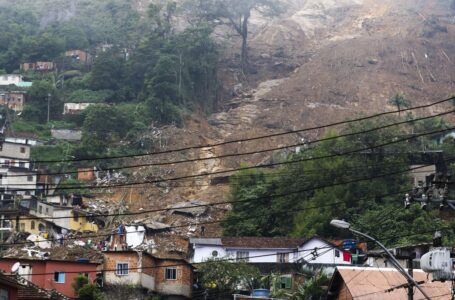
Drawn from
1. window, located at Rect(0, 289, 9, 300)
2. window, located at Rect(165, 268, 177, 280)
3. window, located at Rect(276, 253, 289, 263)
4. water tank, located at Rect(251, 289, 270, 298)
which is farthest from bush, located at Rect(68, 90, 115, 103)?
window, located at Rect(0, 289, 9, 300)

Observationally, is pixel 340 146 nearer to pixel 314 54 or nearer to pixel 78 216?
pixel 78 216

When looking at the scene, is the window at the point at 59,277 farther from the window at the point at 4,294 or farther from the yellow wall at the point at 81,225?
the yellow wall at the point at 81,225

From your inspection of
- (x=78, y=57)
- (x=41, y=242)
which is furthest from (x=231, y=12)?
(x=41, y=242)

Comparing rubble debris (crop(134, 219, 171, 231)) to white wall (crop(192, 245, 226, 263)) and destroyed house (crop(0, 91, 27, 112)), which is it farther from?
destroyed house (crop(0, 91, 27, 112))

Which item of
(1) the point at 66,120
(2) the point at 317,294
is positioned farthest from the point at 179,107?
(2) the point at 317,294

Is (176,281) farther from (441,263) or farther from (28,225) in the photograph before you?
(441,263)

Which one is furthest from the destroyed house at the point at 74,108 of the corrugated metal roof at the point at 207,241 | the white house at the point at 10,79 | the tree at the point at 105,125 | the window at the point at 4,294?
the window at the point at 4,294
